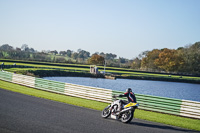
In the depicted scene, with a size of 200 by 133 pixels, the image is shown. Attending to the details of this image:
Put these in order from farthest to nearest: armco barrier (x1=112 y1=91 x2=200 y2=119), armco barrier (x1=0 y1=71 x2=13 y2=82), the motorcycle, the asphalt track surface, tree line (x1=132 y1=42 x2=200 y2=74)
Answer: tree line (x1=132 y1=42 x2=200 y2=74), armco barrier (x1=0 y1=71 x2=13 y2=82), armco barrier (x1=112 y1=91 x2=200 y2=119), the motorcycle, the asphalt track surface

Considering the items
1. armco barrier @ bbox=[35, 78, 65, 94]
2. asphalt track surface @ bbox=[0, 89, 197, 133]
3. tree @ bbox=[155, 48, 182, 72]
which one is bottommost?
asphalt track surface @ bbox=[0, 89, 197, 133]

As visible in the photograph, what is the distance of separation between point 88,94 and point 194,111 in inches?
340

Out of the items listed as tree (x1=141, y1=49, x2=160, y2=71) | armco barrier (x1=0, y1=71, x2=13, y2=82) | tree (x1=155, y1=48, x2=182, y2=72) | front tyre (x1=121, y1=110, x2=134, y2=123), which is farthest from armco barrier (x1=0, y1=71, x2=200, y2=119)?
tree (x1=141, y1=49, x2=160, y2=71)

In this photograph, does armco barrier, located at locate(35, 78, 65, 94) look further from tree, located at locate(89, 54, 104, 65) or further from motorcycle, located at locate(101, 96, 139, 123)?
tree, located at locate(89, 54, 104, 65)

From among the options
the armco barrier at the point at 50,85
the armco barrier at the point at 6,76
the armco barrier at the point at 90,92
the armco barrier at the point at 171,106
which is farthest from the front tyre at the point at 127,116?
the armco barrier at the point at 6,76

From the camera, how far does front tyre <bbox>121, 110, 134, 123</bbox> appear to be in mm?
12422

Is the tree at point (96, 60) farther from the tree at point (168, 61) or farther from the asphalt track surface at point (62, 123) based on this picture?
the asphalt track surface at point (62, 123)

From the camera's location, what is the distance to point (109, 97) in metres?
19.4

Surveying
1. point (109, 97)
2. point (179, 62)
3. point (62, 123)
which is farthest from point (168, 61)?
point (62, 123)

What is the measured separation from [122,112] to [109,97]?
6.64 meters

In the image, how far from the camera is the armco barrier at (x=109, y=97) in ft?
52.1

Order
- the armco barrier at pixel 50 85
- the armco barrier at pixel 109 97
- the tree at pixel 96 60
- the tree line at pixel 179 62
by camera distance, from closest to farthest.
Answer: the armco barrier at pixel 109 97
the armco barrier at pixel 50 85
the tree line at pixel 179 62
the tree at pixel 96 60

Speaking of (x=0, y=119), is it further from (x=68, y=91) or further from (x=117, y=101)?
(x=68, y=91)

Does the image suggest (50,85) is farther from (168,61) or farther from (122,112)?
(168,61)
